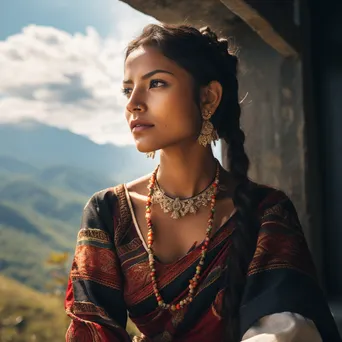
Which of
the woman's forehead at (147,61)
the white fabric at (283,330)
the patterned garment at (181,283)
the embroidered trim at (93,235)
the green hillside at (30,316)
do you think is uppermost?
the woman's forehead at (147,61)

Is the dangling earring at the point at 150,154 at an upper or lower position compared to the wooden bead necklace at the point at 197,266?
upper

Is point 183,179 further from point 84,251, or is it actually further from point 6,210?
point 6,210

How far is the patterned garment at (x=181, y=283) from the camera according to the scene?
1797 mm

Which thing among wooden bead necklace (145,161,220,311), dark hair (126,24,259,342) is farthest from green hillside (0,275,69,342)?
dark hair (126,24,259,342)

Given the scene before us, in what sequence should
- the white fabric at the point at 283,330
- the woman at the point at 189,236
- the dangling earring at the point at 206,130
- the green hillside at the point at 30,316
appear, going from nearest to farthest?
the white fabric at the point at 283,330 → the woman at the point at 189,236 → the dangling earring at the point at 206,130 → the green hillside at the point at 30,316

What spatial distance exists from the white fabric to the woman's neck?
1.40 feet

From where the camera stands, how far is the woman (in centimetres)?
181

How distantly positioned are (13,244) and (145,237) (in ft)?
21.0

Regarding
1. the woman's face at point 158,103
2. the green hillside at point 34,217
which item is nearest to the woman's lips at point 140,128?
the woman's face at point 158,103

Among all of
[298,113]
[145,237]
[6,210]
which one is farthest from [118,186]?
[6,210]

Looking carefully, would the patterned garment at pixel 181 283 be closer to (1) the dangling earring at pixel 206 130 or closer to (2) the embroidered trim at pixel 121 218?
(2) the embroidered trim at pixel 121 218

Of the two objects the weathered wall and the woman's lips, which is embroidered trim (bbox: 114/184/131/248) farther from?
the weathered wall

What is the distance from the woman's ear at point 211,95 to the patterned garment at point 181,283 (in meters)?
0.30

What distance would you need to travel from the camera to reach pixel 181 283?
6.13ft
